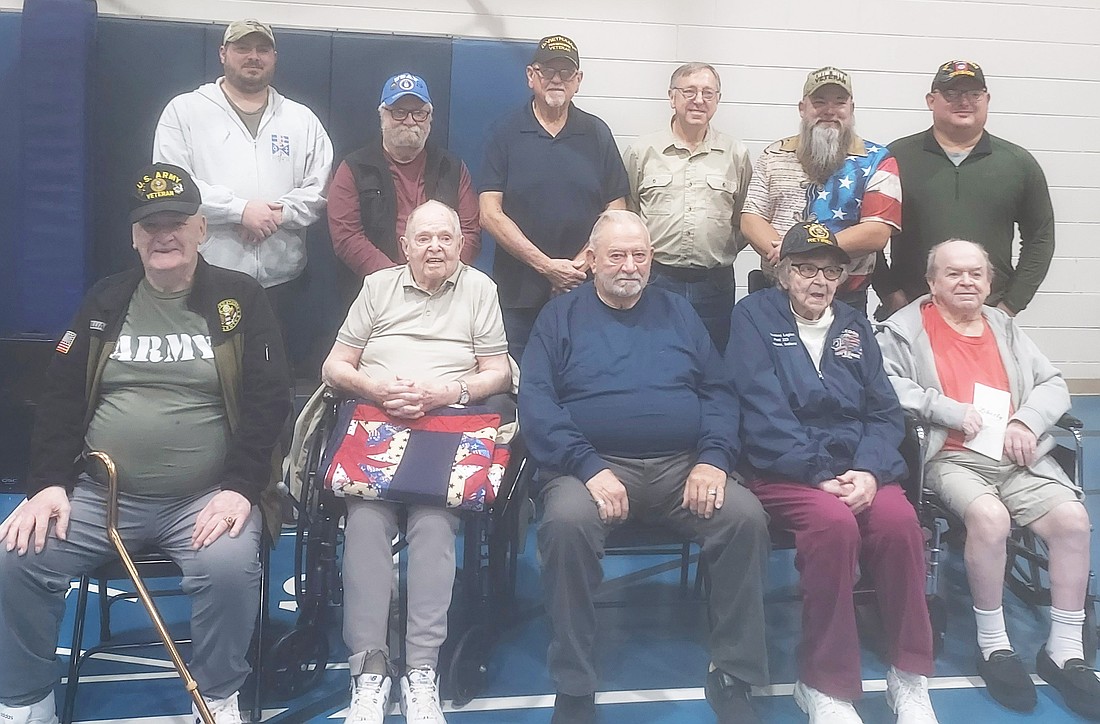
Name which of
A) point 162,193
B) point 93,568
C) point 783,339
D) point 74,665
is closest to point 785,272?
point 783,339

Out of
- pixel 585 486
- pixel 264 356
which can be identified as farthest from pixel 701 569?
pixel 264 356

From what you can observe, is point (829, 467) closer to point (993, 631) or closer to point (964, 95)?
point (993, 631)

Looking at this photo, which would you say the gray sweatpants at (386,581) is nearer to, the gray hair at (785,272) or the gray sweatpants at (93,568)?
the gray sweatpants at (93,568)

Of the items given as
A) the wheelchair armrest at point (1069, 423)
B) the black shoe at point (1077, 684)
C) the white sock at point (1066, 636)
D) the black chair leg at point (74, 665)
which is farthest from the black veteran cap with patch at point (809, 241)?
the black chair leg at point (74, 665)

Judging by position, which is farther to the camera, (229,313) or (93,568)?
(229,313)

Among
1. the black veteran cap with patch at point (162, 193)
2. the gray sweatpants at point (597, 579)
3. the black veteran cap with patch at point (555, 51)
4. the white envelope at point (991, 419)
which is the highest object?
the black veteran cap with patch at point (555, 51)

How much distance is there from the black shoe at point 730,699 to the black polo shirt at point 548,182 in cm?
142

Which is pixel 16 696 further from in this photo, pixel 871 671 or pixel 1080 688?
pixel 1080 688

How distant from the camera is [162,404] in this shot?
6.90 feet

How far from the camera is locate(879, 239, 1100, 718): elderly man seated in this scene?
2320 millimetres

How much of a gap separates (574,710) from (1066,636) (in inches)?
55.7

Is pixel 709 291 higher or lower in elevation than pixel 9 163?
lower

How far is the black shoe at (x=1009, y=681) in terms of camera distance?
2.26 m

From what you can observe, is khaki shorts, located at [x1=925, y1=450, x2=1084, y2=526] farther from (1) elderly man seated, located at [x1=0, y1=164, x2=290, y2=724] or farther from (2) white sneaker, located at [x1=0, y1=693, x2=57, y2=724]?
(2) white sneaker, located at [x1=0, y1=693, x2=57, y2=724]
